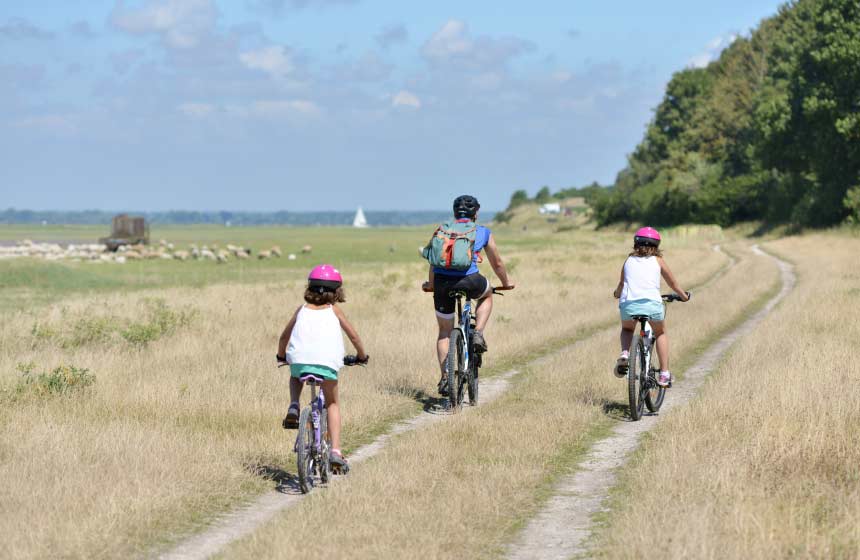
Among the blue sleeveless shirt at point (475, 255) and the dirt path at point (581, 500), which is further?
the blue sleeveless shirt at point (475, 255)

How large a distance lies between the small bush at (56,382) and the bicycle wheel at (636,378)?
633cm

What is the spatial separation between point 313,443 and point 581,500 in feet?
7.03

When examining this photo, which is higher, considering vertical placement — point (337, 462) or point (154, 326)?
point (154, 326)

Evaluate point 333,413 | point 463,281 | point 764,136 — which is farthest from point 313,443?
point 764,136

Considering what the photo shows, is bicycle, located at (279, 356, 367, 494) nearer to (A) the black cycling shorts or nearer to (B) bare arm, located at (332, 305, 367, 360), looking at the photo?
(B) bare arm, located at (332, 305, 367, 360)

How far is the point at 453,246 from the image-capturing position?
11.2m

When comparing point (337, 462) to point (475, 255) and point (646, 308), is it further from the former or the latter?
point (646, 308)

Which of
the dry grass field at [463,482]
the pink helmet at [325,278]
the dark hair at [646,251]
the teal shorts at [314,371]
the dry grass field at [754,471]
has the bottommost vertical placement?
the dry grass field at [463,482]

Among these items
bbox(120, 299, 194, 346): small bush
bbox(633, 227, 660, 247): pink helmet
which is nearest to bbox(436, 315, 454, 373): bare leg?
bbox(633, 227, 660, 247): pink helmet

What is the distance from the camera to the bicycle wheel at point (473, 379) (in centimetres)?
1188

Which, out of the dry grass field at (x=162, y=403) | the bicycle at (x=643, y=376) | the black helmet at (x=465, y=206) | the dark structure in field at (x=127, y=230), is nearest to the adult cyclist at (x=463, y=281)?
the black helmet at (x=465, y=206)

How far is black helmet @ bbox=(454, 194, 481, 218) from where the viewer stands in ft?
37.4

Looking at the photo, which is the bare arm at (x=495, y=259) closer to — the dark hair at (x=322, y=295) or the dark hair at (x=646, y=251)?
the dark hair at (x=646, y=251)

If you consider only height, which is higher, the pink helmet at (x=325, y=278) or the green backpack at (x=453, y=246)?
the green backpack at (x=453, y=246)
